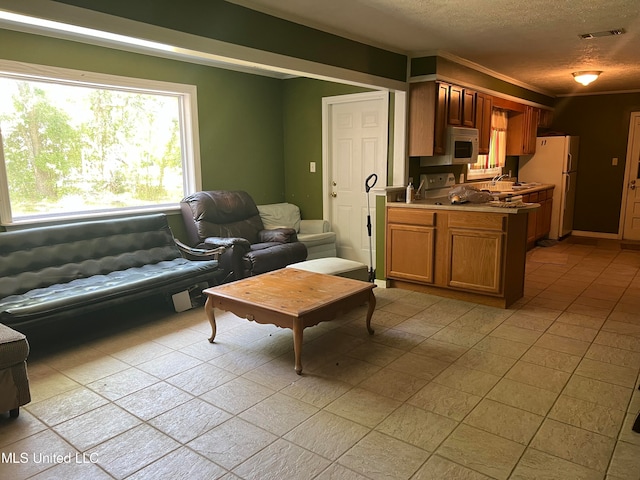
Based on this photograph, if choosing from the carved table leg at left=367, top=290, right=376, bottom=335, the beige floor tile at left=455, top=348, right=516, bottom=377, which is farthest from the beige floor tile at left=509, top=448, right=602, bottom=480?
the carved table leg at left=367, top=290, right=376, bottom=335

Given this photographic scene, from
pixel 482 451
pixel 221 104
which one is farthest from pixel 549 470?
pixel 221 104

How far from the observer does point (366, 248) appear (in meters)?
5.84

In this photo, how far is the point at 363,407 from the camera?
8.38ft

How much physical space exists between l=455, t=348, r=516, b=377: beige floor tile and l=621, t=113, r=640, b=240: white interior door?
6.02m

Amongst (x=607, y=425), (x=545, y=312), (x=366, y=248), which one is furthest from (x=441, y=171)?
(x=607, y=425)

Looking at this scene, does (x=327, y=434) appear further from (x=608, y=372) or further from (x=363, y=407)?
(x=608, y=372)

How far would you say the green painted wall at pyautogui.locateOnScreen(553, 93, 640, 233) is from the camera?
759 centimetres

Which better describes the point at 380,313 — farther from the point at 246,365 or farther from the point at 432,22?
the point at 432,22

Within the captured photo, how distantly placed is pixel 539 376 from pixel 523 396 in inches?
12.7

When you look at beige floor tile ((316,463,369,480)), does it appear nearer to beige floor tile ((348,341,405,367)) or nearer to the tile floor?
the tile floor

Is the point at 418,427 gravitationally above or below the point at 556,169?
below

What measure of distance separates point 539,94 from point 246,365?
688cm

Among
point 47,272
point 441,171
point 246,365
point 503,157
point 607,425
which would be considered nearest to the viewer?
point 607,425

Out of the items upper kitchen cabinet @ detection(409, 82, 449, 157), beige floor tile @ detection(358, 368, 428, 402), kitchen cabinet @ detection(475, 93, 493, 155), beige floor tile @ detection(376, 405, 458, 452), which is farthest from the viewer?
kitchen cabinet @ detection(475, 93, 493, 155)
